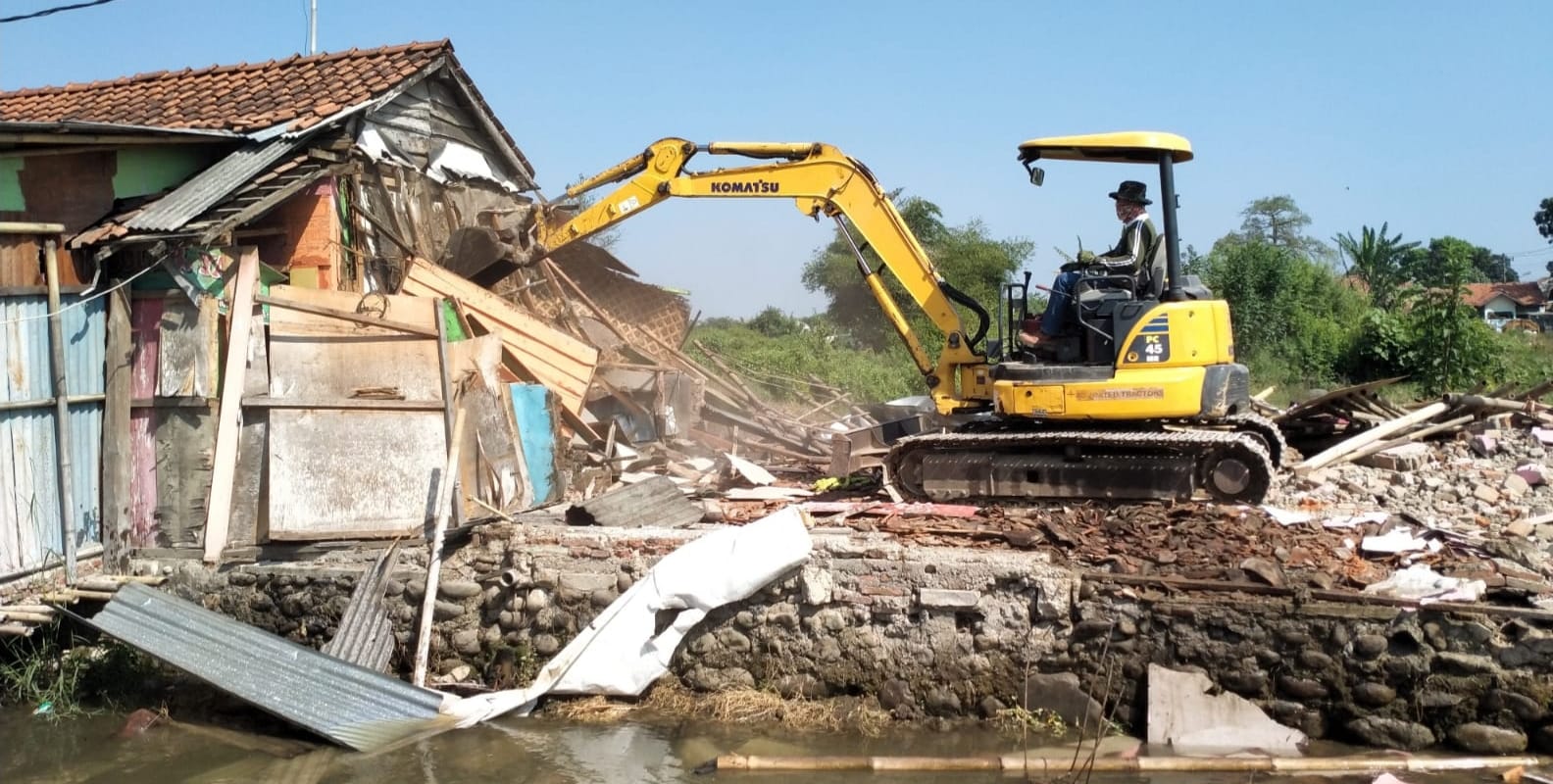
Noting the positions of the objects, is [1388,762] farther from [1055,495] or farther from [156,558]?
[156,558]

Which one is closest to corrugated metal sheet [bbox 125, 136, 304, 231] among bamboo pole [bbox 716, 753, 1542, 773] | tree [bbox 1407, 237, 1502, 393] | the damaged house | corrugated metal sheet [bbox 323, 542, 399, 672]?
the damaged house

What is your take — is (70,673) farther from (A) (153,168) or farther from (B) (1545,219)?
(B) (1545,219)

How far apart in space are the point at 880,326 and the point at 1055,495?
74.0 ft

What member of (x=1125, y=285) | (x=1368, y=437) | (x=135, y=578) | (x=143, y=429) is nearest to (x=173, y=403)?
(x=143, y=429)

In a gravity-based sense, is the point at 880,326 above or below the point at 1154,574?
above

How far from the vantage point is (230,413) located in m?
8.28

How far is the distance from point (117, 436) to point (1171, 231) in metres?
7.75

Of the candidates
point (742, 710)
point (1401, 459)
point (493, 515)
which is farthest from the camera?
point (1401, 459)

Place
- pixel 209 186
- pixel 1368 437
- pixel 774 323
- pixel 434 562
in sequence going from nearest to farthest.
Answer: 1. pixel 434 562
2. pixel 209 186
3. pixel 1368 437
4. pixel 774 323

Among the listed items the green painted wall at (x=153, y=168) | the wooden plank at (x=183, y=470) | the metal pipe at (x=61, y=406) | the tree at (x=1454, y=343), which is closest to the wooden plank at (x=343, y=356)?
the wooden plank at (x=183, y=470)

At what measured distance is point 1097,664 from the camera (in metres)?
6.85

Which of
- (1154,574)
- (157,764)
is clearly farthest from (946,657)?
(157,764)

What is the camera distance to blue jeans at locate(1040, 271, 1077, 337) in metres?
9.02

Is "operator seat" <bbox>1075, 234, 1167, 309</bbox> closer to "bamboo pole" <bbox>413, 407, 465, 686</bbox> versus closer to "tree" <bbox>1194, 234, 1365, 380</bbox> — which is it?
"bamboo pole" <bbox>413, 407, 465, 686</bbox>
